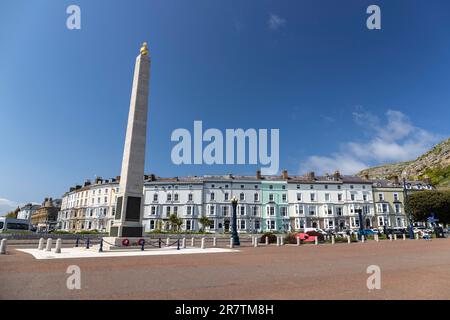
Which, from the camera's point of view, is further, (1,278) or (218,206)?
(218,206)

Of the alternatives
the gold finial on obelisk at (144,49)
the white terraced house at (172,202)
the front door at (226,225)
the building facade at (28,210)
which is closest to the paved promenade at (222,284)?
the gold finial on obelisk at (144,49)

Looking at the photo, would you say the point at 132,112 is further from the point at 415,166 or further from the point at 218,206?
the point at 415,166

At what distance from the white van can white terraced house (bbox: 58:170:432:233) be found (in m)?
22.0

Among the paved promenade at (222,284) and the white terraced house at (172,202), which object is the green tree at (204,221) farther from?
the paved promenade at (222,284)

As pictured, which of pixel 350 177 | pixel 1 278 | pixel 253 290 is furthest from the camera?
pixel 350 177

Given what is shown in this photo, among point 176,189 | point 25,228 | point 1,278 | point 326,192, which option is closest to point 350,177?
point 326,192

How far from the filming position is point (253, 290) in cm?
773

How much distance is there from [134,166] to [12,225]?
3247 centimetres

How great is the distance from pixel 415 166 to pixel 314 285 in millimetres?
178999

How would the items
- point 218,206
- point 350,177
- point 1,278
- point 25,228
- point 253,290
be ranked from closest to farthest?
point 253,290
point 1,278
point 25,228
point 218,206
point 350,177

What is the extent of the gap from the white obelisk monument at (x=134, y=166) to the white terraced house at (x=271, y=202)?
3827 centimetres

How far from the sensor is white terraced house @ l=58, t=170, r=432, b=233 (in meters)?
62.9

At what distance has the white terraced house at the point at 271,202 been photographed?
62.9m
